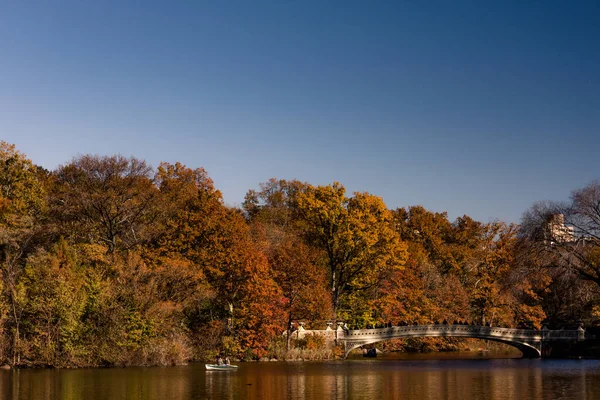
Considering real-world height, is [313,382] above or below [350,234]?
below

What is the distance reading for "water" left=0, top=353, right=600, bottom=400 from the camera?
39688mm

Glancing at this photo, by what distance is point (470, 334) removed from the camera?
249 feet

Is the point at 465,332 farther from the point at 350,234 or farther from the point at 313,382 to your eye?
the point at 313,382

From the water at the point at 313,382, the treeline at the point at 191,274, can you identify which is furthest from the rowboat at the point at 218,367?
the treeline at the point at 191,274

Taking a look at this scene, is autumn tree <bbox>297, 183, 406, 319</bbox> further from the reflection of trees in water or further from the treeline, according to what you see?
the reflection of trees in water

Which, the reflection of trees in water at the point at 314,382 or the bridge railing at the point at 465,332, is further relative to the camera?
the bridge railing at the point at 465,332

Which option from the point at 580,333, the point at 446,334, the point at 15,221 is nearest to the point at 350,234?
the point at 446,334

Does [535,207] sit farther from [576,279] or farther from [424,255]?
[424,255]

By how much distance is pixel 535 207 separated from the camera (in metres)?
75.6

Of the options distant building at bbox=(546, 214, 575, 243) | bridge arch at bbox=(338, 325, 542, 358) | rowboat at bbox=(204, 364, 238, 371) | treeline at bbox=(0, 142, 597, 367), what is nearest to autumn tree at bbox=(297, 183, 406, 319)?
treeline at bbox=(0, 142, 597, 367)

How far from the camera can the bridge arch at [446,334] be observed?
74.2m

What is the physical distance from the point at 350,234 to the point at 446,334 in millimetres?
12486

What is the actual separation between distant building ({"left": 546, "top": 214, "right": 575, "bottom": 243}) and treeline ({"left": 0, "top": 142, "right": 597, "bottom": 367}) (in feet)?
7.04

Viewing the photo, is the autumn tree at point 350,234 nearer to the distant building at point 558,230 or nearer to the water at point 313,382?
the distant building at point 558,230
